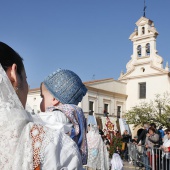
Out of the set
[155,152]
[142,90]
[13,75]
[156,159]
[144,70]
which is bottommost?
[156,159]

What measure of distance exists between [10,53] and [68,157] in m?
0.47

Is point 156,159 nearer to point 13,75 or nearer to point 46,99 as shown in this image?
point 46,99

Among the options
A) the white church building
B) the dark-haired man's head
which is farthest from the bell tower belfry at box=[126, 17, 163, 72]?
the dark-haired man's head

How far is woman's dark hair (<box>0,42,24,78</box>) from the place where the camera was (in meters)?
1.34

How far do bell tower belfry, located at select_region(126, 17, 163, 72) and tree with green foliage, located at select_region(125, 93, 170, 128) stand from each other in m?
4.08

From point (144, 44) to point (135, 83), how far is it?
427cm

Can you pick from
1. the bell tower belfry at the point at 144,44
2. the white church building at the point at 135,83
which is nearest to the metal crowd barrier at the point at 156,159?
the white church building at the point at 135,83

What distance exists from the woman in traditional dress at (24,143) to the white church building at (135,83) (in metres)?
32.5

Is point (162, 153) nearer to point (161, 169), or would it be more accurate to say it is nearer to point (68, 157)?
point (161, 169)

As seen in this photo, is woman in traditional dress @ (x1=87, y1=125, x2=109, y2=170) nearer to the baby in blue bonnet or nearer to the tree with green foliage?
the baby in blue bonnet

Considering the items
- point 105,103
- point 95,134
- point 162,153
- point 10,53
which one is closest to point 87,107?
point 105,103

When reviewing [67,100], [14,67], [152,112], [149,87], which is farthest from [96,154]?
[149,87]

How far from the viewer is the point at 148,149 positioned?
30.9 feet

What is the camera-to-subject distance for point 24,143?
1.18 meters
